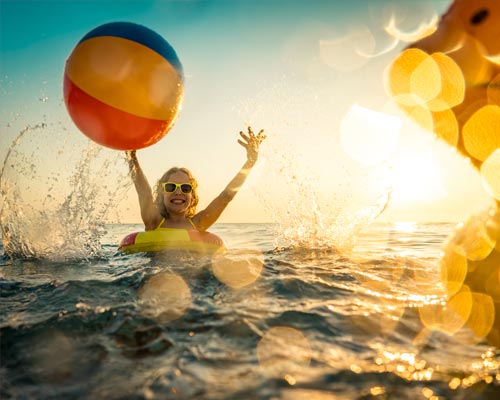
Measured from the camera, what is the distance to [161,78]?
15.6ft

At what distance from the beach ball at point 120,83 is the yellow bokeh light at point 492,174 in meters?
3.72

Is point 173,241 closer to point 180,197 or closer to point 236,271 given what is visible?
point 180,197

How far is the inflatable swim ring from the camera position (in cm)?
614

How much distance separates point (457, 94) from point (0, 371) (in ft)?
11.6

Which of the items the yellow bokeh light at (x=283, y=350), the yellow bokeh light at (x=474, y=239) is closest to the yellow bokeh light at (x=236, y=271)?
the yellow bokeh light at (x=283, y=350)

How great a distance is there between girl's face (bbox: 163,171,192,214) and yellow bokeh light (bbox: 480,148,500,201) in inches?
195

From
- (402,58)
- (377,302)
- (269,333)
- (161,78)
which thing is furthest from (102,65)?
(377,302)

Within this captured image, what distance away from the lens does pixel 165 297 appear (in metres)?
3.31

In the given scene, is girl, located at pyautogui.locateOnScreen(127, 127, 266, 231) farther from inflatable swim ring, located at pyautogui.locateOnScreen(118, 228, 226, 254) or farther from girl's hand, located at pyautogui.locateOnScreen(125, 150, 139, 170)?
inflatable swim ring, located at pyautogui.locateOnScreen(118, 228, 226, 254)

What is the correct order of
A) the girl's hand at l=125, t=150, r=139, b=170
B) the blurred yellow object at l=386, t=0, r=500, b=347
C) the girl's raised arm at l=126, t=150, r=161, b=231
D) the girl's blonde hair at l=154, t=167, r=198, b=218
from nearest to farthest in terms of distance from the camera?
the blurred yellow object at l=386, t=0, r=500, b=347 → the girl's hand at l=125, t=150, r=139, b=170 → the girl's raised arm at l=126, t=150, r=161, b=231 → the girl's blonde hair at l=154, t=167, r=198, b=218

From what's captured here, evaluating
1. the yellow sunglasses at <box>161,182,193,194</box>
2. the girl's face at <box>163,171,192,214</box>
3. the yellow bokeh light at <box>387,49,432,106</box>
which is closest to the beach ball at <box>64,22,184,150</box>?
the yellow sunglasses at <box>161,182,193,194</box>

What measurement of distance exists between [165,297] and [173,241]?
2.87 m

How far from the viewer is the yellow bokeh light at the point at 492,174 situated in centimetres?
284

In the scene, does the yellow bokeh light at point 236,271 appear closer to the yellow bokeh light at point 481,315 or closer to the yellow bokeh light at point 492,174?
the yellow bokeh light at point 481,315
